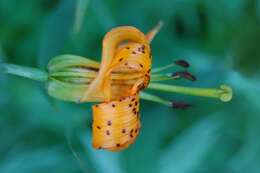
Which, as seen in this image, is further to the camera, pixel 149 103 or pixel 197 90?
pixel 149 103

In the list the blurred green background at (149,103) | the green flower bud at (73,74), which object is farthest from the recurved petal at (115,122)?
the blurred green background at (149,103)

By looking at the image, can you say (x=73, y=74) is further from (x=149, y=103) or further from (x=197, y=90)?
(x=149, y=103)

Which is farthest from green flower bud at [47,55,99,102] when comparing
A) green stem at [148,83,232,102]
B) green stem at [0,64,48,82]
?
green stem at [148,83,232,102]

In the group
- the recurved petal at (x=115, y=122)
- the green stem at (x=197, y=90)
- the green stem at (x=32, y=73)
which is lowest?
the recurved petal at (x=115, y=122)

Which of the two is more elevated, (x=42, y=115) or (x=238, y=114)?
(x=238, y=114)

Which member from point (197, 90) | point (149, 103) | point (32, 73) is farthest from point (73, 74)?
point (149, 103)

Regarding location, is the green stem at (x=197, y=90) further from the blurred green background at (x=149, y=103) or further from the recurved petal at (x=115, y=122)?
the blurred green background at (x=149, y=103)

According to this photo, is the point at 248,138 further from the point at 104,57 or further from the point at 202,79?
the point at 104,57

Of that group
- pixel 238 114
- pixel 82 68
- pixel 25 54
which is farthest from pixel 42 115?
pixel 238 114

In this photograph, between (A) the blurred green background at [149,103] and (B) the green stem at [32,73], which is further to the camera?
(A) the blurred green background at [149,103]
